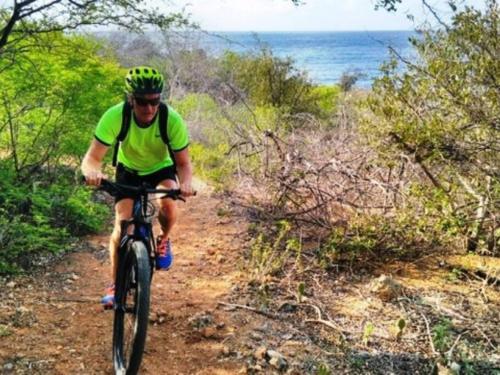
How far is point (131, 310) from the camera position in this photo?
11.7ft

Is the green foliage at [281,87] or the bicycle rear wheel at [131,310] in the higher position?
the green foliage at [281,87]

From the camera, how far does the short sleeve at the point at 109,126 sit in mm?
3625

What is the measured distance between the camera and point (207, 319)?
4.35 metres

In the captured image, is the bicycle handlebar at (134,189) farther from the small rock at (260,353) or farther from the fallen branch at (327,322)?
the fallen branch at (327,322)

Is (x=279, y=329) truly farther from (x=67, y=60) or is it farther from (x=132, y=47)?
(x=132, y=47)

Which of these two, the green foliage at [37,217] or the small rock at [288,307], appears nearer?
the small rock at [288,307]

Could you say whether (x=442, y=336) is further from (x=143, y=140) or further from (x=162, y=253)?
(x=143, y=140)

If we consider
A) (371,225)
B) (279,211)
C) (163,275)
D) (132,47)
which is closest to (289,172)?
(279,211)

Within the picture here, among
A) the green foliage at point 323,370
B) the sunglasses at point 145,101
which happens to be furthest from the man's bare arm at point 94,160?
the green foliage at point 323,370

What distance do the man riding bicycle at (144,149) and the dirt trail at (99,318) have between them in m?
0.41

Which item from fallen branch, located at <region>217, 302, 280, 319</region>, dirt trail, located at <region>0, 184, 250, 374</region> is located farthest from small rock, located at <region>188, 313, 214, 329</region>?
fallen branch, located at <region>217, 302, 280, 319</region>

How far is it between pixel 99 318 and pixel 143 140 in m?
1.50

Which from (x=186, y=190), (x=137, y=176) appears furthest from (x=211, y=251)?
(x=186, y=190)

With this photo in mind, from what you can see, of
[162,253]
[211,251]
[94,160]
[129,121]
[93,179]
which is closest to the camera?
[93,179]
